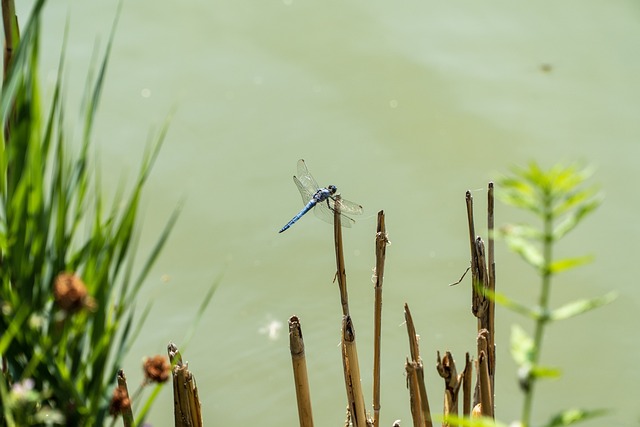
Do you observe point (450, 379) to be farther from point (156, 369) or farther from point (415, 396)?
point (156, 369)

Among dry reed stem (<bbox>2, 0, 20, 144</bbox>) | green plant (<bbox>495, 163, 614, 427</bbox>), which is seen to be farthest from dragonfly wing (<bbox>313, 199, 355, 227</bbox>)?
green plant (<bbox>495, 163, 614, 427</bbox>)

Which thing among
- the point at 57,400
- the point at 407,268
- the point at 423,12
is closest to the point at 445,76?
the point at 423,12

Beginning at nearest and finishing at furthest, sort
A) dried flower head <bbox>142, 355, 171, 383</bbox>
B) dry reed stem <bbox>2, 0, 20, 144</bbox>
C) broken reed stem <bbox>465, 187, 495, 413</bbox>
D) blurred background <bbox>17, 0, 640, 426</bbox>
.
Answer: dried flower head <bbox>142, 355, 171, 383</bbox>
dry reed stem <bbox>2, 0, 20, 144</bbox>
broken reed stem <bbox>465, 187, 495, 413</bbox>
blurred background <bbox>17, 0, 640, 426</bbox>

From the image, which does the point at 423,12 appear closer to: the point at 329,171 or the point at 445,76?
the point at 445,76

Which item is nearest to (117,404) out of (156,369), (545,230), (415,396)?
(156,369)

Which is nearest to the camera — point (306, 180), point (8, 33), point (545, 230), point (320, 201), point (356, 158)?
point (545, 230)

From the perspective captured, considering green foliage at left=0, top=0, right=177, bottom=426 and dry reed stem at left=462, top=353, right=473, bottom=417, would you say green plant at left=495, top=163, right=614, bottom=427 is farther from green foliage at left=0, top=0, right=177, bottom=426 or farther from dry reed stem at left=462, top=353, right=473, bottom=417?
dry reed stem at left=462, top=353, right=473, bottom=417
